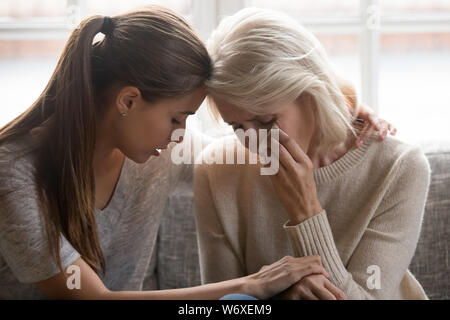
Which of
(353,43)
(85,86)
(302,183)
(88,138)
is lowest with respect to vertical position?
(302,183)

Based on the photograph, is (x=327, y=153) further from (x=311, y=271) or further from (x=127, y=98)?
(x=127, y=98)

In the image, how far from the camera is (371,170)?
1.47 m

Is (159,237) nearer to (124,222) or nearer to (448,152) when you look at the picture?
(124,222)

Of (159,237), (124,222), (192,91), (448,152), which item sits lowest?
(159,237)

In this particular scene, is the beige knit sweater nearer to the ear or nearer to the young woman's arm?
the young woman's arm

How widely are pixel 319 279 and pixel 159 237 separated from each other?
734 millimetres

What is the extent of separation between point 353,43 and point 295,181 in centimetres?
107

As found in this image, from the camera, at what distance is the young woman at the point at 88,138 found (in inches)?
48.5

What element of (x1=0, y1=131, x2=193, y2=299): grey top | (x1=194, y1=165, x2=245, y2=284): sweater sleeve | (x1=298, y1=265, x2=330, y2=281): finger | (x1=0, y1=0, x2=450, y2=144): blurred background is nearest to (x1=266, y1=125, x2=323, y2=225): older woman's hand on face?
(x1=298, y1=265, x2=330, y2=281): finger

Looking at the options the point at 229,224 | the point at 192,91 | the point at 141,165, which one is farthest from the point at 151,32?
the point at 229,224

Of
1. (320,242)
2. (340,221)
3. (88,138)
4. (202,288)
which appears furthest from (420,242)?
(88,138)

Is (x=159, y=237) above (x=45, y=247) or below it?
below

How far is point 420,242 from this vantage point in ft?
5.79
